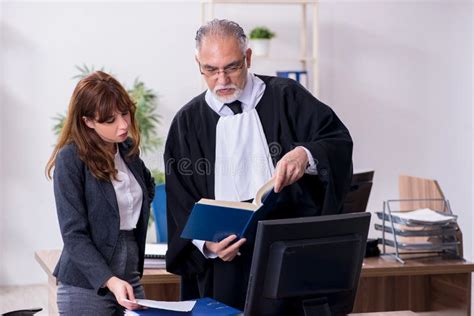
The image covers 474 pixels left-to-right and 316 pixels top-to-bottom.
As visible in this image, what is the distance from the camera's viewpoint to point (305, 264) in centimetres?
196

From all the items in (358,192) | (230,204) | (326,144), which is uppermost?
(326,144)

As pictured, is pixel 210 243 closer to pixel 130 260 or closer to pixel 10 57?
pixel 130 260

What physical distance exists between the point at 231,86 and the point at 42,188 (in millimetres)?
4530

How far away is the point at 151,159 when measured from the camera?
242 inches

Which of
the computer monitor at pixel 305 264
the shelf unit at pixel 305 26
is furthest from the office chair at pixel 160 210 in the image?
the computer monitor at pixel 305 264

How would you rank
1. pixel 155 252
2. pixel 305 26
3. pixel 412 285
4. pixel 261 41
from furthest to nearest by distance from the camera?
pixel 305 26
pixel 261 41
pixel 412 285
pixel 155 252

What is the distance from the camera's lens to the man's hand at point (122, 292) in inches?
83.6

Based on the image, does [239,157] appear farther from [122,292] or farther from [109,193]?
[122,292]

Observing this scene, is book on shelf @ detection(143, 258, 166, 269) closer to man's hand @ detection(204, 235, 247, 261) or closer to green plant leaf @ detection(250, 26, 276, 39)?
man's hand @ detection(204, 235, 247, 261)

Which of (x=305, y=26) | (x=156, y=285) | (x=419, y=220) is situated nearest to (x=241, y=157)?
(x=156, y=285)

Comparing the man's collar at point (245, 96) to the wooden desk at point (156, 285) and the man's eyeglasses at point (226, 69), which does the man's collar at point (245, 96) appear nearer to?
the man's eyeglasses at point (226, 69)

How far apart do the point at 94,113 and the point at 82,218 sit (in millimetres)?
290

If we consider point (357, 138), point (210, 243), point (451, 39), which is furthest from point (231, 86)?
point (451, 39)

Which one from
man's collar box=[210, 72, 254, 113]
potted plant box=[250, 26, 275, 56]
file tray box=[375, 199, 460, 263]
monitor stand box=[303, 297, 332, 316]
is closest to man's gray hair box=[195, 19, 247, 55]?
man's collar box=[210, 72, 254, 113]
